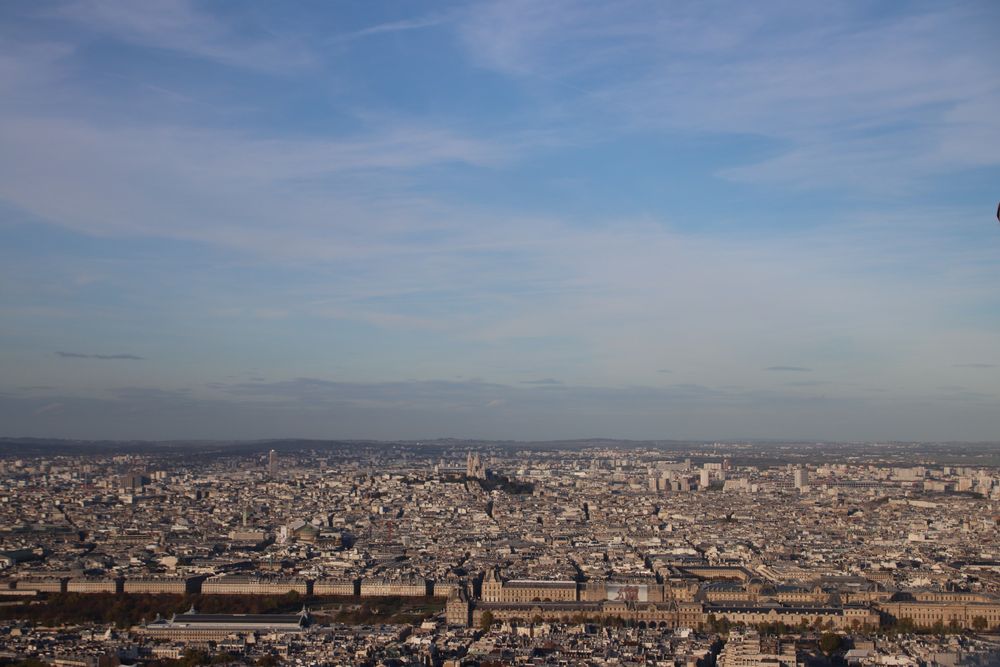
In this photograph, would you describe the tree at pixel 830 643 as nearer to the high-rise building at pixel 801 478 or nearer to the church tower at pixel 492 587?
the church tower at pixel 492 587

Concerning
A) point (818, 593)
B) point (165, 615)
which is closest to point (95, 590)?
point (165, 615)

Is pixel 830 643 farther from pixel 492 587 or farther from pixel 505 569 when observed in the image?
pixel 505 569

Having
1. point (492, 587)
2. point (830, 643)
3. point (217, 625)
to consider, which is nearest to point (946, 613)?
point (830, 643)

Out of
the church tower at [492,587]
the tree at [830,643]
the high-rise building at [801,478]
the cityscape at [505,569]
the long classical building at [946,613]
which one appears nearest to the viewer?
the tree at [830,643]

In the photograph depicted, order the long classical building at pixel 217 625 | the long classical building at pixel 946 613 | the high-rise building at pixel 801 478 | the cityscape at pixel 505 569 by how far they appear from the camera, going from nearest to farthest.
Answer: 1. the cityscape at pixel 505 569
2. the long classical building at pixel 217 625
3. the long classical building at pixel 946 613
4. the high-rise building at pixel 801 478

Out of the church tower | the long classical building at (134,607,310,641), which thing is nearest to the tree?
the church tower

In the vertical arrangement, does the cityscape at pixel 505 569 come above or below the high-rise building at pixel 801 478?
below

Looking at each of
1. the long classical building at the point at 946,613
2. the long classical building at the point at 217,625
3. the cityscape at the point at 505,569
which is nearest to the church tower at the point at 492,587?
the cityscape at the point at 505,569
